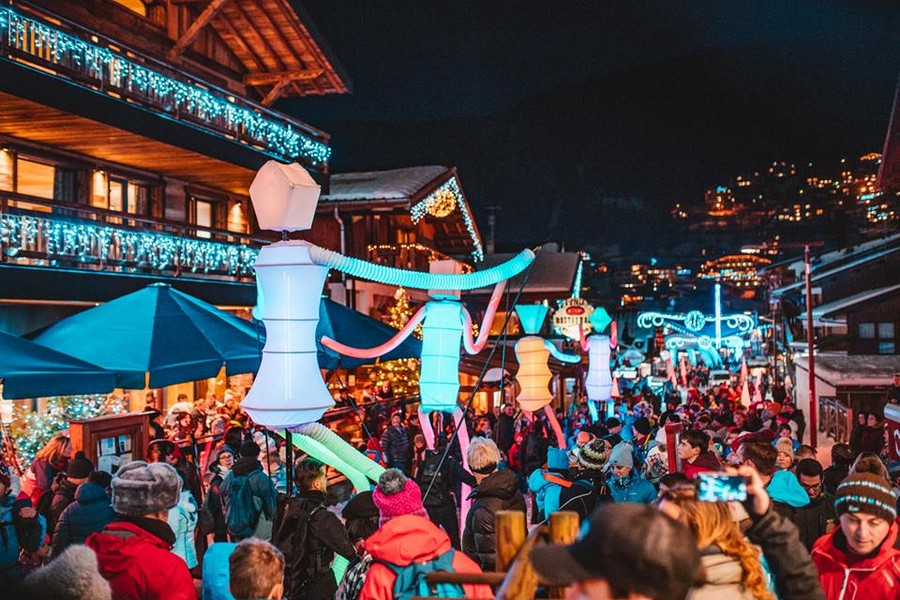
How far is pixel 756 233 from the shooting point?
17562 centimetres

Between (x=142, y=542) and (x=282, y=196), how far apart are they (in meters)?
3.03

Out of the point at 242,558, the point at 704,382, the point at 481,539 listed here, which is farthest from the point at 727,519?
the point at 704,382

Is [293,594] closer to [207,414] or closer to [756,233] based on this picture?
[207,414]

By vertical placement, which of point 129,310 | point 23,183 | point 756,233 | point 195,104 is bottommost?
point 129,310

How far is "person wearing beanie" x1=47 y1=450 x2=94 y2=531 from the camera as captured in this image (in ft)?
23.4

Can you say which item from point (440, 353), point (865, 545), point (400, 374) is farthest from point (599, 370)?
point (865, 545)

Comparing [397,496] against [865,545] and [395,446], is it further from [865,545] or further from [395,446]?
[395,446]

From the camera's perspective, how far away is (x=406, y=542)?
156 inches

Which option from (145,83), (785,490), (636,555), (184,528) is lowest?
(184,528)

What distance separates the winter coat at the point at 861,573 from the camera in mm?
3898

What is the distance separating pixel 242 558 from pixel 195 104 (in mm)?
14924

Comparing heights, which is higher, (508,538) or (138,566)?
(508,538)

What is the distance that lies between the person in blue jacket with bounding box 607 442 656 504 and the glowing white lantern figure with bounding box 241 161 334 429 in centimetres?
263

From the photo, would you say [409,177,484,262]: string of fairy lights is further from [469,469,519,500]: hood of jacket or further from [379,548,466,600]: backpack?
[379,548,466,600]: backpack
